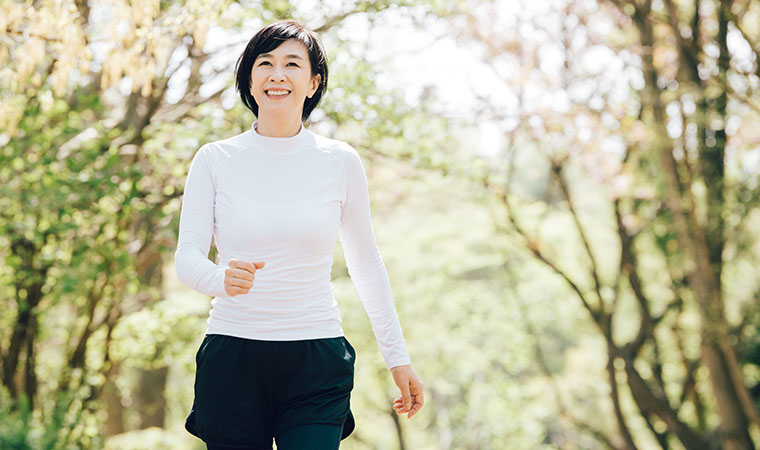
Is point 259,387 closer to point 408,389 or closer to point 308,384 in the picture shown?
point 308,384

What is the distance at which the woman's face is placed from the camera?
6.64ft

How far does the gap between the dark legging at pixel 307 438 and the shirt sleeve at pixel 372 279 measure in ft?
0.99

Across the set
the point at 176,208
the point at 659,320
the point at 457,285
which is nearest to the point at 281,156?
the point at 176,208

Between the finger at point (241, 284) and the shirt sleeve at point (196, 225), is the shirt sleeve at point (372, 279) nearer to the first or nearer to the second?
the shirt sleeve at point (196, 225)

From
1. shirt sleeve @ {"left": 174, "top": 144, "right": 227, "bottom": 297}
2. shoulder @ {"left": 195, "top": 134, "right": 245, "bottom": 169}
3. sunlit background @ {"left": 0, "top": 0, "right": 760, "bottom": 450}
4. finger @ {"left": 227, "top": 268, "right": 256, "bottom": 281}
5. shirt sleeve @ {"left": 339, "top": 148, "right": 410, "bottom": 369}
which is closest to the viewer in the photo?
finger @ {"left": 227, "top": 268, "right": 256, "bottom": 281}

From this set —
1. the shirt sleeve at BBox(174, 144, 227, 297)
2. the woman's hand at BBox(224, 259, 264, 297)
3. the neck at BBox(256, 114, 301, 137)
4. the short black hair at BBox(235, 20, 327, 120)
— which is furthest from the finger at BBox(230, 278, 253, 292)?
the short black hair at BBox(235, 20, 327, 120)

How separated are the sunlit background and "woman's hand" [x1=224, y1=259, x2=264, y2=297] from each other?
216 cm

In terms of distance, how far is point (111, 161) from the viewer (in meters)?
5.80

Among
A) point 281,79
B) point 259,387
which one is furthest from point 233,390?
point 281,79

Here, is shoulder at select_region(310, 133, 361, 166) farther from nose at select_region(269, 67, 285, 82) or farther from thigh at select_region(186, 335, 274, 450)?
thigh at select_region(186, 335, 274, 450)

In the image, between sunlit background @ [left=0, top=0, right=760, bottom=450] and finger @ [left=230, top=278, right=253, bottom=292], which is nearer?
finger @ [left=230, top=278, right=253, bottom=292]

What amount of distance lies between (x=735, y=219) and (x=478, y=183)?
9.99ft

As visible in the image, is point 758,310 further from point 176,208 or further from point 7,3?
point 7,3

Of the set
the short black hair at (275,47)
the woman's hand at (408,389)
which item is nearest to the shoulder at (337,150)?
the short black hair at (275,47)
